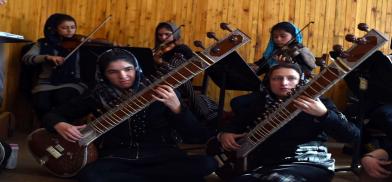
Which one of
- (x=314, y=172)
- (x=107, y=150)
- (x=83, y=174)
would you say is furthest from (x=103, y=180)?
(x=314, y=172)

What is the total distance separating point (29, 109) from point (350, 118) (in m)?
2.56

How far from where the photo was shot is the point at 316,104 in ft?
6.19

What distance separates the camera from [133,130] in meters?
2.31

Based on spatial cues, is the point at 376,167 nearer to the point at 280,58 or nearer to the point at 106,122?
the point at 106,122

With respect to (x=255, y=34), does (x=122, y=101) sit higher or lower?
lower

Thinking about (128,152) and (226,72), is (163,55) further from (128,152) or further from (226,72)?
(128,152)

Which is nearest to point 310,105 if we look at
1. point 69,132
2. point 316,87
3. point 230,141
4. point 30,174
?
point 316,87

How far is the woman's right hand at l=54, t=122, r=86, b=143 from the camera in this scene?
2.21m

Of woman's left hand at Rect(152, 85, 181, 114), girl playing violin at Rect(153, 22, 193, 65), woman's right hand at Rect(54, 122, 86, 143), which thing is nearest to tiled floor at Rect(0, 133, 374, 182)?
woman's right hand at Rect(54, 122, 86, 143)

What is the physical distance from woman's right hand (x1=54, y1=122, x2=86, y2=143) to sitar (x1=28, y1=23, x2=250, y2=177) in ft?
0.08

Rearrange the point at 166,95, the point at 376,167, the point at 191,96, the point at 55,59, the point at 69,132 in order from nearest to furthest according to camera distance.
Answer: the point at 376,167 < the point at 166,95 < the point at 69,132 < the point at 191,96 < the point at 55,59

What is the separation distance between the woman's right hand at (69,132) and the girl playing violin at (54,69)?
1.35 m

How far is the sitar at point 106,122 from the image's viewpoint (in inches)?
83.9

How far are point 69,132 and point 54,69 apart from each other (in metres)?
1.45
